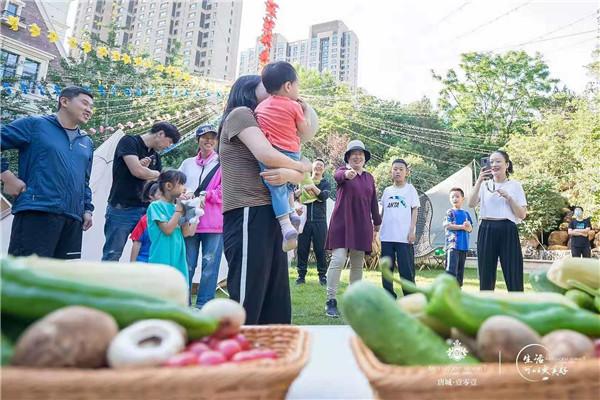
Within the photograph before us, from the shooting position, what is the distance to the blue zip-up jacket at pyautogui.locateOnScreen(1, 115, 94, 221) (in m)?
2.30

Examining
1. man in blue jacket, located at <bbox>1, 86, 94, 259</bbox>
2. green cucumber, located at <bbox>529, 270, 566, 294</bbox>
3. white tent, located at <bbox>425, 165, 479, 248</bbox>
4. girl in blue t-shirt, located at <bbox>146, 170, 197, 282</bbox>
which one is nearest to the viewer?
green cucumber, located at <bbox>529, 270, 566, 294</bbox>

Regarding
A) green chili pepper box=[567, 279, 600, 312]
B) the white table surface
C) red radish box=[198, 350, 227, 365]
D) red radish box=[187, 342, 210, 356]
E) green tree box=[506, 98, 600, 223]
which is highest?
green tree box=[506, 98, 600, 223]

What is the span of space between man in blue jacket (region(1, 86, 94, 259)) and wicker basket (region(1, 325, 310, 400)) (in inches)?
75.7

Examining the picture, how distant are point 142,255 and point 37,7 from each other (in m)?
20.6

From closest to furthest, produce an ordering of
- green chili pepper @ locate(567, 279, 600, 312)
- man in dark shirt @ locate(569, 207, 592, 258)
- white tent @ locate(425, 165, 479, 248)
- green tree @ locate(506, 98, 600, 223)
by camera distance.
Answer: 1. green chili pepper @ locate(567, 279, 600, 312)
2. man in dark shirt @ locate(569, 207, 592, 258)
3. white tent @ locate(425, 165, 479, 248)
4. green tree @ locate(506, 98, 600, 223)

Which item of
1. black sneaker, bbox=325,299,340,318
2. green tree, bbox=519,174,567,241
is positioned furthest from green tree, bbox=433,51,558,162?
black sneaker, bbox=325,299,340,318

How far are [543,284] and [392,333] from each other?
2.20ft

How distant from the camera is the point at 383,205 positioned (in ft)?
14.5

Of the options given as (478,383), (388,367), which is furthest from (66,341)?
(478,383)

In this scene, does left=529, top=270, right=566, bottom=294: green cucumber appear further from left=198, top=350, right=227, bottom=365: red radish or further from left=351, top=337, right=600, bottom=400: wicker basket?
left=198, top=350, right=227, bottom=365: red radish

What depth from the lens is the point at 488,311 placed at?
85cm

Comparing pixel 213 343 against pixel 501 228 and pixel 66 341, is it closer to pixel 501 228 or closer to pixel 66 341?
pixel 66 341

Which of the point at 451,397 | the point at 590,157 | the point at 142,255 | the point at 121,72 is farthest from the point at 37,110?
the point at 590,157

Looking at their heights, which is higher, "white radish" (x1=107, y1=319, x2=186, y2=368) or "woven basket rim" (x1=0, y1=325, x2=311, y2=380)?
"white radish" (x1=107, y1=319, x2=186, y2=368)
